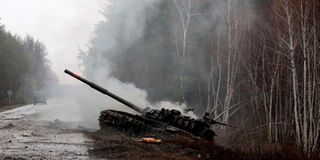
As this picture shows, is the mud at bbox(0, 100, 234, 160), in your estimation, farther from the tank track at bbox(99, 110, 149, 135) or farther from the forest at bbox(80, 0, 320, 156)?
the forest at bbox(80, 0, 320, 156)

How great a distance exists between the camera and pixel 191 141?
12.4 meters

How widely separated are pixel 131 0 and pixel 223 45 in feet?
26.8

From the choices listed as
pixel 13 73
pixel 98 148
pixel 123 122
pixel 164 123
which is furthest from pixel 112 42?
pixel 13 73

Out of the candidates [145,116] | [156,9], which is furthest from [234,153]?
[156,9]

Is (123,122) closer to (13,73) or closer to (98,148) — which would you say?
(98,148)

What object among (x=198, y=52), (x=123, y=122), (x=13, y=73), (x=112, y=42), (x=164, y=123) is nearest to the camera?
(x=164, y=123)

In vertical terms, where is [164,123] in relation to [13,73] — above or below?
below

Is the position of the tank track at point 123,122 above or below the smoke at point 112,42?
below

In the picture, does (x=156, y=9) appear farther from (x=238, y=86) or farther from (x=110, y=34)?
(x=238, y=86)

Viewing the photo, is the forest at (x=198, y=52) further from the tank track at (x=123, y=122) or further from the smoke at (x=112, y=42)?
the tank track at (x=123, y=122)

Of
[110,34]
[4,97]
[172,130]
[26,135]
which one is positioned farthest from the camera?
[4,97]

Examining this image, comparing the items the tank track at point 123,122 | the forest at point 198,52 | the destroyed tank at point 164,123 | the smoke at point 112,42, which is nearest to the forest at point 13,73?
the smoke at point 112,42

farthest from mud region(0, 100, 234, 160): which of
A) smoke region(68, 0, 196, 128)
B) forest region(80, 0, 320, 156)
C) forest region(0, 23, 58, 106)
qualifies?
forest region(0, 23, 58, 106)

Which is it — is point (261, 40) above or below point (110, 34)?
below
